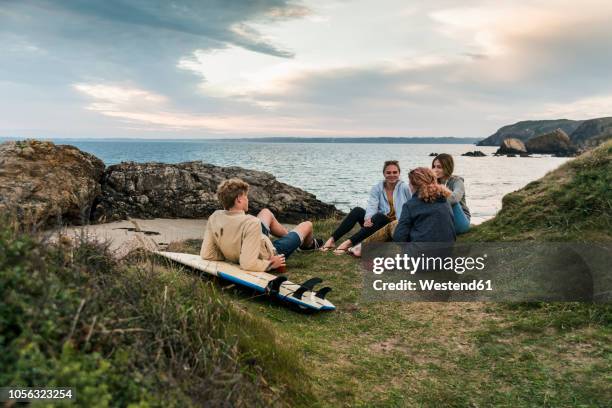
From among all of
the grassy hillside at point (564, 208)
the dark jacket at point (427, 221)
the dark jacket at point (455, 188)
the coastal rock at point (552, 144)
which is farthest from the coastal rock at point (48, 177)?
the coastal rock at point (552, 144)

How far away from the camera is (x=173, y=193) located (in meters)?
13.6

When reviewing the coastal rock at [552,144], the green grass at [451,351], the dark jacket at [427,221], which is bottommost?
the green grass at [451,351]

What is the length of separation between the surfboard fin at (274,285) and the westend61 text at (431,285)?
73.8 inches

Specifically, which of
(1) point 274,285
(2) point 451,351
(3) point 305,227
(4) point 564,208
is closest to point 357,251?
(3) point 305,227

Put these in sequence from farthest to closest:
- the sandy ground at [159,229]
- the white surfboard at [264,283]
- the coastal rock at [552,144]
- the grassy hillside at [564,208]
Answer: the coastal rock at [552,144], the sandy ground at [159,229], the grassy hillside at [564,208], the white surfboard at [264,283]

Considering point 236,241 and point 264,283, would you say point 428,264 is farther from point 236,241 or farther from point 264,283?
point 236,241

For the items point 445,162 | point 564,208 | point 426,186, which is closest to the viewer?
point 426,186

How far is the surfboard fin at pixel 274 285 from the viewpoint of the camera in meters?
6.14

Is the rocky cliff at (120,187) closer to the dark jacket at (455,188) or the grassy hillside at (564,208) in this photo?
the dark jacket at (455,188)

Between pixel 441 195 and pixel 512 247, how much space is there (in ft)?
6.48

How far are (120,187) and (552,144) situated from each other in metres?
110

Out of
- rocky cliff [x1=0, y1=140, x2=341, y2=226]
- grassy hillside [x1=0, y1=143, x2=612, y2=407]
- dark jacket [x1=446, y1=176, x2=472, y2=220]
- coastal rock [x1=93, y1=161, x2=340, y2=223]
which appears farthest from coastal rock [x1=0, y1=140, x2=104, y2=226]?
dark jacket [x1=446, y1=176, x2=472, y2=220]

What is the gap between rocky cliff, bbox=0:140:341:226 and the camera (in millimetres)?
10438

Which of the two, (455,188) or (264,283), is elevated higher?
(455,188)
